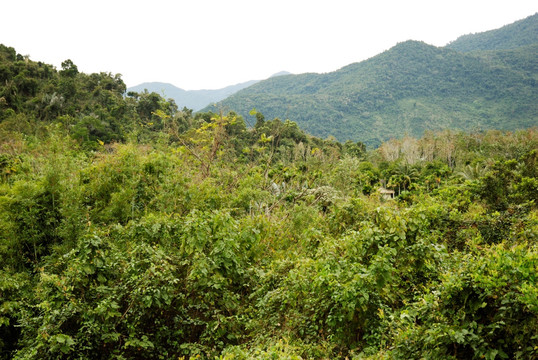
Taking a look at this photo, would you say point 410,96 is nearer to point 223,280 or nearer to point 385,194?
point 385,194

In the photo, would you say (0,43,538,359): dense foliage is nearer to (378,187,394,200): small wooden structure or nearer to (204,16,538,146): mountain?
(378,187,394,200): small wooden structure

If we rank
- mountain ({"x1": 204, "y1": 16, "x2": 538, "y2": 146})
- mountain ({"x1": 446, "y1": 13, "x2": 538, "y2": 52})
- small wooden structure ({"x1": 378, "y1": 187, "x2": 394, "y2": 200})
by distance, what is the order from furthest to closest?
mountain ({"x1": 446, "y1": 13, "x2": 538, "y2": 52}) → mountain ({"x1": 204, "y1": 16, "x2": 538, "y2": 146}) → small wooden structure ({"x1": 378, "y1": 187, "x2": 394, "y2": 200})

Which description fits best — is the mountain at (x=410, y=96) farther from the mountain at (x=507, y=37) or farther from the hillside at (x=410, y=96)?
the mountain at (x=507, y=37)

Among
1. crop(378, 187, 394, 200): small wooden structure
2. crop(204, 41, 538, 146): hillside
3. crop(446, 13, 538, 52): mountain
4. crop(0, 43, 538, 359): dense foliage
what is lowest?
crop(378, 187, 394, 200): small wooden structure

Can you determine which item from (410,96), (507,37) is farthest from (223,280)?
(507,37)

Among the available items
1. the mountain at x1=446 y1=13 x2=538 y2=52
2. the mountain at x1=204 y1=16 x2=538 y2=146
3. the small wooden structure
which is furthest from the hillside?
the small wooden structure

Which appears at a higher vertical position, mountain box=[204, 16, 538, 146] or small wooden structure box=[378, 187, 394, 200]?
mountain box=[204, 16, 538, 146]

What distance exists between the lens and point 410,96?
11644 cm

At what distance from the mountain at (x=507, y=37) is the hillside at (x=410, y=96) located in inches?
1079

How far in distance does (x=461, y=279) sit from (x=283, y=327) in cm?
213

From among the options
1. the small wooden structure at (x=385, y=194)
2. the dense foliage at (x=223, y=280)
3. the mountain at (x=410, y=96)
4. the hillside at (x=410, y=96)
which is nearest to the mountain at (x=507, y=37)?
the mountain at (x=410, y=96)

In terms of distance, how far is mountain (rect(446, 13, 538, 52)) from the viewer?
146375 millimetres

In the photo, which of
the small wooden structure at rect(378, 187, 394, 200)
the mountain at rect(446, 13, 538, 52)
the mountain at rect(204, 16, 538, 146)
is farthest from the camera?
the mountain at rect(446, 13, 538, 52)

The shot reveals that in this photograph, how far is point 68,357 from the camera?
321 cm
